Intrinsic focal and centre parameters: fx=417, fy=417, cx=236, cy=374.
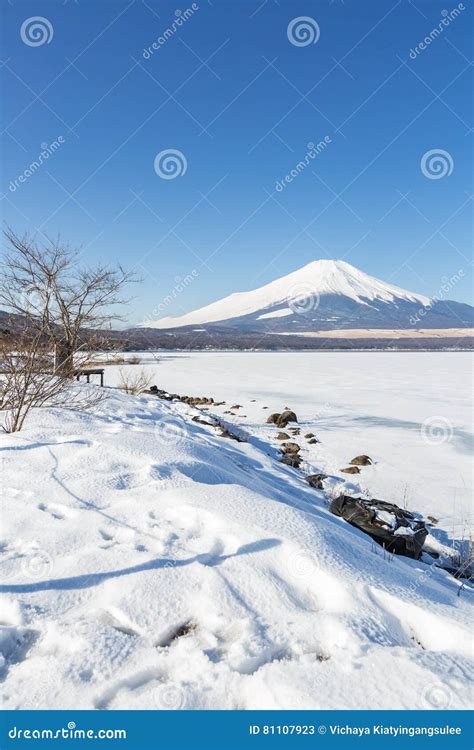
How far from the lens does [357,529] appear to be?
4.29 metres

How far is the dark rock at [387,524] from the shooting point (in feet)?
13.5

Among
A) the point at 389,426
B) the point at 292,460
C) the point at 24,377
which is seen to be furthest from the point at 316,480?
the point at 389,426

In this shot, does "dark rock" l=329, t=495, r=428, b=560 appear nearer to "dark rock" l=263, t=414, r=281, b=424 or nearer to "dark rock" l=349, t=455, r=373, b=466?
"dark rock" l=349, t=455, r=373, b=466

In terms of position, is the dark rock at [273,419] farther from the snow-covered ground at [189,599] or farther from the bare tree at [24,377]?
the snow-covered ground at [189,599]

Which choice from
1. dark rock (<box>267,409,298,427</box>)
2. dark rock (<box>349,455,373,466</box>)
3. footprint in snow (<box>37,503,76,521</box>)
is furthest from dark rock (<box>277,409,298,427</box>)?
footprint in snow (<box>37,503,76,521</box>)

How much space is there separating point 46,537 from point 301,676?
177 cm

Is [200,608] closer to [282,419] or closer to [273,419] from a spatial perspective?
[282,419]

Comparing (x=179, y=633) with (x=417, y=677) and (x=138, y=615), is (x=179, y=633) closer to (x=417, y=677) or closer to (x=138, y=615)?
(x=138, y=615)

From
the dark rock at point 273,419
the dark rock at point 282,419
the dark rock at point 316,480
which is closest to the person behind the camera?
the dark rock at point 316,480

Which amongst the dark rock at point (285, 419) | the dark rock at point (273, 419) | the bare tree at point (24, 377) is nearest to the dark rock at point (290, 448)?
the dark rock at point (285, 419)

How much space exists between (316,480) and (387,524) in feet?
5.28

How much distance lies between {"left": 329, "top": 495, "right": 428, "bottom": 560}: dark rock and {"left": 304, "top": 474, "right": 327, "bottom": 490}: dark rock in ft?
2.62

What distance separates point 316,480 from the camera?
6.23 metres

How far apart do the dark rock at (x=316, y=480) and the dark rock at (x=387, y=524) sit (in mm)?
797
